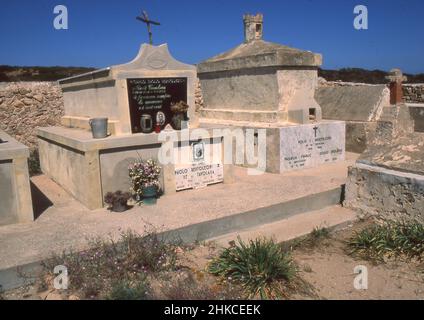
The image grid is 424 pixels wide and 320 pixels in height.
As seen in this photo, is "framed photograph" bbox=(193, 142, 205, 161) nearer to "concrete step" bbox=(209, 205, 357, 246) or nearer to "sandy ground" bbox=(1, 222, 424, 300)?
"concrete step" bbox=(209, 205, 357, 246)

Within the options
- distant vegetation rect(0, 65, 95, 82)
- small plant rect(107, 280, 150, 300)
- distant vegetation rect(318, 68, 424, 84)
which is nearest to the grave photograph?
small plant rect(107, 280, 150, 300)

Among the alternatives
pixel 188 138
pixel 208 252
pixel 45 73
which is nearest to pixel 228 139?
pixel 188 138

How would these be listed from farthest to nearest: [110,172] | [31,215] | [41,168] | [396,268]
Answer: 1. [41,168]
2. [110,172]
3. [31,215]
4. [396,268]

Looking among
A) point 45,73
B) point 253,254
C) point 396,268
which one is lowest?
point 396,268

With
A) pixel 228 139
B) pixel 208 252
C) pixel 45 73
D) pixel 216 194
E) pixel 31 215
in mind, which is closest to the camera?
pixel 208 252

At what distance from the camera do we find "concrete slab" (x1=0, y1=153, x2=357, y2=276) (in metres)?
5.46

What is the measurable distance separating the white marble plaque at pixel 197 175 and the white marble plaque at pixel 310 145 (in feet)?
6.09

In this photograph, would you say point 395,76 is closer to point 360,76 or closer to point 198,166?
point 198,166

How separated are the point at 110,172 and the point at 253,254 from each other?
137 inches

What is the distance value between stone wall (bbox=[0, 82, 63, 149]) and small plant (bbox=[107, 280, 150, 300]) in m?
8.43

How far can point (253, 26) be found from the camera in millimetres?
11781

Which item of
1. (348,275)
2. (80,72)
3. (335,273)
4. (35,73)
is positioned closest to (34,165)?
(335,273)
